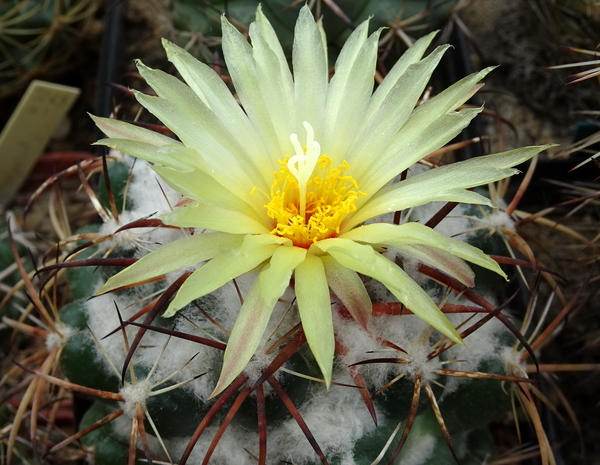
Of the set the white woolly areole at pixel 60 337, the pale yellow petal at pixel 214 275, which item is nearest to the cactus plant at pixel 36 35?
the white woolly areole at pixel 60 337

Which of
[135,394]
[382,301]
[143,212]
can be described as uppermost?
[143,212]

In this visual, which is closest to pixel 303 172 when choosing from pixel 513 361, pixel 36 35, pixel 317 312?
pixel 317 312

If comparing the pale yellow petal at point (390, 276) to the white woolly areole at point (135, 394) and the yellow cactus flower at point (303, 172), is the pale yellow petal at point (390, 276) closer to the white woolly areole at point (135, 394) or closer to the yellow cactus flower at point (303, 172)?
the yellow cactus flower at point (303, 172)

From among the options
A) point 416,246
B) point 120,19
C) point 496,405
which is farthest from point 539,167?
point 120,19

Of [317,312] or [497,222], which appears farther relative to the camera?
[497,222]

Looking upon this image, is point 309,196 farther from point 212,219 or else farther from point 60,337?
point 60,337

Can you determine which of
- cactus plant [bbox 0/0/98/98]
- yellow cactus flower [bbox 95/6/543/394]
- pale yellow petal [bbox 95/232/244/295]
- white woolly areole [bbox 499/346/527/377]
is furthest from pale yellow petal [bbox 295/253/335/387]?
cactus plant [bbox 0/0/98/98]

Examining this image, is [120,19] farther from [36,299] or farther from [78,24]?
[36,299]
